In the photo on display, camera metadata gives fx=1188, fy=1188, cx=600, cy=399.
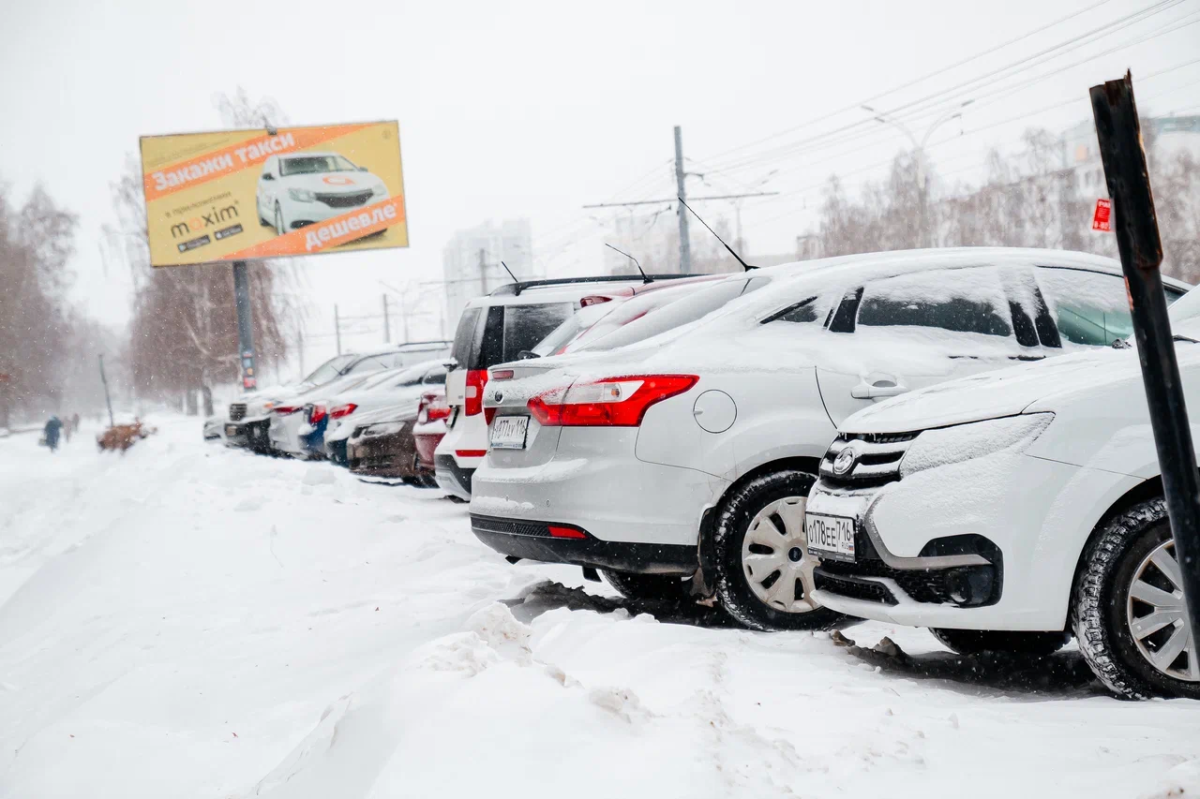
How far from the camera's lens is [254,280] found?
4616 cm

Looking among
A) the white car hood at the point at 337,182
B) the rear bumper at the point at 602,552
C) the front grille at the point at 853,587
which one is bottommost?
the front grille at the point at 853,587

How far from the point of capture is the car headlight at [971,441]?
3707 millimetres

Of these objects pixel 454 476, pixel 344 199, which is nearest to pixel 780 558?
pixel 454 476

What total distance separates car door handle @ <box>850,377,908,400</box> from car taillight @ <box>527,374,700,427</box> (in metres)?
0.69

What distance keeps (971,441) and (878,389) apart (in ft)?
3.99

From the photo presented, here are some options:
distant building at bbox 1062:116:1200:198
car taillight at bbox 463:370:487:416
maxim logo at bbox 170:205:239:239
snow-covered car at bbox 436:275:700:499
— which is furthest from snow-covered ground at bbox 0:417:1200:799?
distant building at bbox 1062:116:1200:198

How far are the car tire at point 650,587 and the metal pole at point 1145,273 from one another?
4.17 meters

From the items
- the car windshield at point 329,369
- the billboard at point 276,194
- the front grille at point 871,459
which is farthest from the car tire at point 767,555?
the billboard at point 276,194

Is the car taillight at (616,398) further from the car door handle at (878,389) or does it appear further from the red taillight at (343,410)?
the red taillight at (343,410)

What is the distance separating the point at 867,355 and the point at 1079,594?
1.74m

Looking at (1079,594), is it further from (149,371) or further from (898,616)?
(149,371)

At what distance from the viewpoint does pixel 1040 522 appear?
3633mm

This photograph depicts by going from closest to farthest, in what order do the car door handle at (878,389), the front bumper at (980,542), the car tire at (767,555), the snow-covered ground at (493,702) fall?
the snow-covered ground at (493,702) → the front bumper at (980,542) → the car tire at (767,555) → the car door handle at (878,389)

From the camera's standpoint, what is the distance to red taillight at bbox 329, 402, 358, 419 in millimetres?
15977
